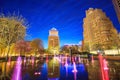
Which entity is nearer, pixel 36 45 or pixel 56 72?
pixel 56 72

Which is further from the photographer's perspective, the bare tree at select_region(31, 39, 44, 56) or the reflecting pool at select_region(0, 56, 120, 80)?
the bare tree at select_region(31, 39, 44, 56)

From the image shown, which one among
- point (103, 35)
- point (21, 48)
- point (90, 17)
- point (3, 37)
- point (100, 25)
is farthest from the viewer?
point (90, 17)

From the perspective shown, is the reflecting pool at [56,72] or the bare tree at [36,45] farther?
the bare tree at [36,45]

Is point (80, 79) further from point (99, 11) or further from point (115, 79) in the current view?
point (99, 11)

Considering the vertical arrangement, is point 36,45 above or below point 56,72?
above

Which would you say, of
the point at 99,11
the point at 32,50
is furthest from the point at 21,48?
the point at 99,11

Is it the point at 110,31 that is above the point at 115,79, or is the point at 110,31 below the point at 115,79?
above

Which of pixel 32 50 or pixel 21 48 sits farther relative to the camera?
pixel 32 50

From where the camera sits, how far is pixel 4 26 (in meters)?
26.1

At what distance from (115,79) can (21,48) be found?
91.5 m

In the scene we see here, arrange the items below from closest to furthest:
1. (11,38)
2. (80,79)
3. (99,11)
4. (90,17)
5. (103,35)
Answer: (80,79) < (11,38) < (103,35) < (99,11) < (90,17)

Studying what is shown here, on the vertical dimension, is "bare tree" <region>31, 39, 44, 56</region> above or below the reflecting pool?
above

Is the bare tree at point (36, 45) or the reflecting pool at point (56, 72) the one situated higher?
the bare tree at point (36, 45)

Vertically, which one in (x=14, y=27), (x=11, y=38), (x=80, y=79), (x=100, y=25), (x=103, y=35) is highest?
(x=100, y=25)
